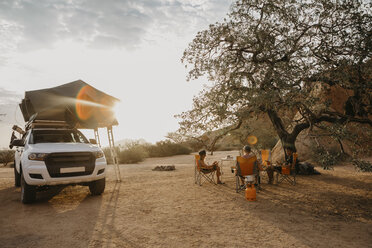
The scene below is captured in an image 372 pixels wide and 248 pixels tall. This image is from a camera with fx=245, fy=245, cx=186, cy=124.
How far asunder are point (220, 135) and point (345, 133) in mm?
3786

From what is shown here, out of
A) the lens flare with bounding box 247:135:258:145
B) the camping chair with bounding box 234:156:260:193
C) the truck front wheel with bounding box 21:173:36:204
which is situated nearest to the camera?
the truck front wheel with bounding box 21:173:36:204

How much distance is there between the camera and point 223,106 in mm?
6504

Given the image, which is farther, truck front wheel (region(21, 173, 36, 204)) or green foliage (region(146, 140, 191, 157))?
green foliage (region(146, 140, 191, 157))

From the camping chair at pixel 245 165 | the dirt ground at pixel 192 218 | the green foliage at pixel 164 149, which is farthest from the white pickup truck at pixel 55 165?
the green foliage at pixel 164 149

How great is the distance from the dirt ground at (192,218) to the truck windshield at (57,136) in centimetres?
163

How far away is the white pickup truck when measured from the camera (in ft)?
19.2

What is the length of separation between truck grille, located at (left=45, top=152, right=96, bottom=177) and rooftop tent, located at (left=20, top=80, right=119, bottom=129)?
6.69ft

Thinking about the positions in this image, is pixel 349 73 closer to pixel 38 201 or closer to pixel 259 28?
pixel 259 28

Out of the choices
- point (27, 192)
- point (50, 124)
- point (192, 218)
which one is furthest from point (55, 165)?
point (192, 218)

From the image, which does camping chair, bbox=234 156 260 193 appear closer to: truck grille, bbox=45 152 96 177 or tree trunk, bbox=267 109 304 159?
tree trunk, bbox=267 109 304 159

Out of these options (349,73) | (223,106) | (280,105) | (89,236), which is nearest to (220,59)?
(223,106)

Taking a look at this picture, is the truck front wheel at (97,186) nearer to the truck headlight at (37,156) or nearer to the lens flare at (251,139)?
the truck headlight at (37,156)

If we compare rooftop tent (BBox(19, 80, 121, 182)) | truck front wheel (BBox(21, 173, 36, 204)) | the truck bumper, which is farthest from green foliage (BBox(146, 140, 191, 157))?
the truck bumper

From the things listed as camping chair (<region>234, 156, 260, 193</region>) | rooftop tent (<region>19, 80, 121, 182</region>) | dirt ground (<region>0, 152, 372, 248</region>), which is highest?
rooftop tent (<region>19, 80, 121, 182</region>)
